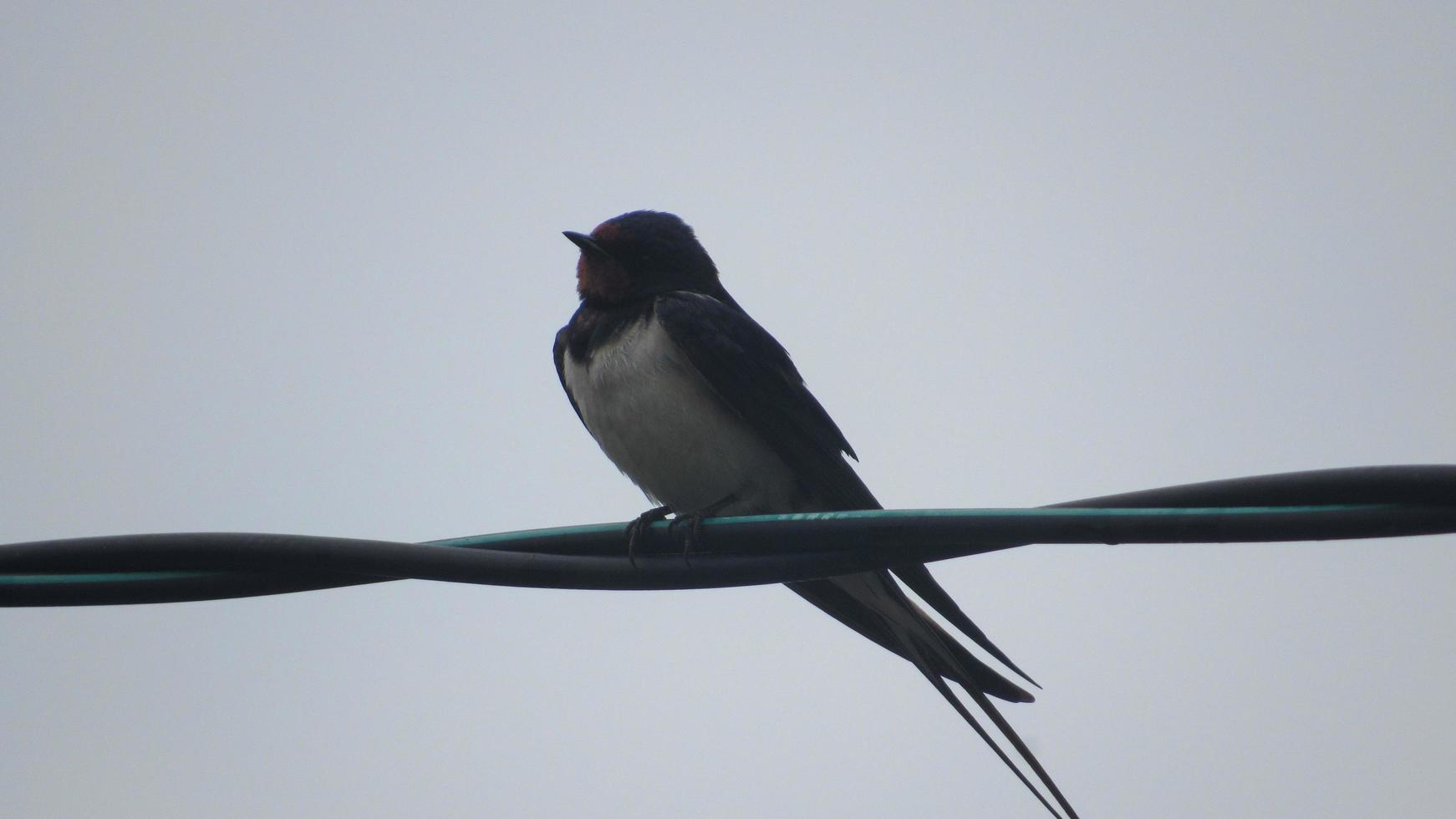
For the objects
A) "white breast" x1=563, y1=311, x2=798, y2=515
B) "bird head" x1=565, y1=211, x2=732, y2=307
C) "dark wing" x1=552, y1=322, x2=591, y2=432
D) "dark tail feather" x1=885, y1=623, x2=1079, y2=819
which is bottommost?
"dark tail feather" x1=885, y1=623, x2=1079, y2=819

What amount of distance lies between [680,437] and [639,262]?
1.12 metres

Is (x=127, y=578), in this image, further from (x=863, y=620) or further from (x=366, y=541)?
(x=863, y=620)

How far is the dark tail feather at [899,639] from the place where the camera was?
3430 mm

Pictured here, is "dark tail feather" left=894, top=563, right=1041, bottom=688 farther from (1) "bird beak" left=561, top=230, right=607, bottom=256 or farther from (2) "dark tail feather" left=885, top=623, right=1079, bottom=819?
(1) "bird beak" left=561, top=230, right=607, bottom=256

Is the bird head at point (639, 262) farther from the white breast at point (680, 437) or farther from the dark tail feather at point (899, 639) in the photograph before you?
the dark tail feather at point (899, 639)

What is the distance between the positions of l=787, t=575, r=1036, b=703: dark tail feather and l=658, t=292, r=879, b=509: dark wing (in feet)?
0.94

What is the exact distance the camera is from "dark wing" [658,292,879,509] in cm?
429

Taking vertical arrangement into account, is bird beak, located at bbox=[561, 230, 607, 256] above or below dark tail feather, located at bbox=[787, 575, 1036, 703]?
above

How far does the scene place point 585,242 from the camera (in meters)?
5.17

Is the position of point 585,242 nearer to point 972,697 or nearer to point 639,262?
point 639,262

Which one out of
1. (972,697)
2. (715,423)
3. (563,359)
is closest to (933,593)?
(972,697)

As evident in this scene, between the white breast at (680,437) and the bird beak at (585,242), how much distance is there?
2.30 ft

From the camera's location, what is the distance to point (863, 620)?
4.10 m

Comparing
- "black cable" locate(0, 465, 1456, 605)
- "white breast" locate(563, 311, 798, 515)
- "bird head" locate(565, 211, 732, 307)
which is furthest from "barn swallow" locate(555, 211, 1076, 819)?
"black cable" locate(0, 465, 1456, 605)
